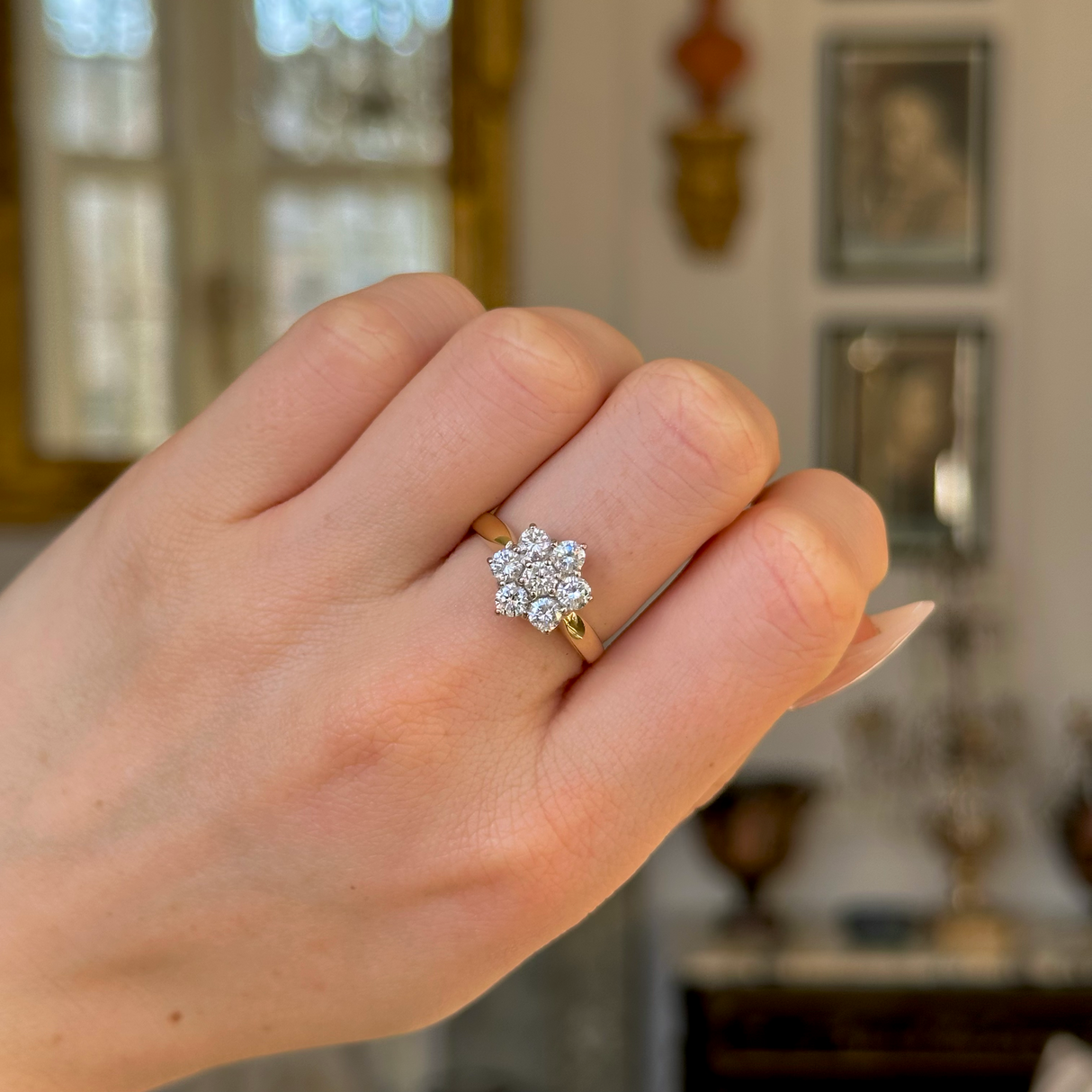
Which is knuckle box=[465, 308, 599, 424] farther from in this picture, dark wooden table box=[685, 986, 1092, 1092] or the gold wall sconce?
the gold wall sconce

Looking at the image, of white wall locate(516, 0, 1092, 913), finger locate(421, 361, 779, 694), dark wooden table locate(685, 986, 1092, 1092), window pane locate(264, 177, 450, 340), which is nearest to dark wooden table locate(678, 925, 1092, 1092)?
dark wooden table locate(685, 986, 1092, 1092)

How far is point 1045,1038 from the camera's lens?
7.29ft

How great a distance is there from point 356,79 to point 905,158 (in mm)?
1263

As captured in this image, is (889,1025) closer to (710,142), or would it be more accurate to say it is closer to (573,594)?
(710,142)

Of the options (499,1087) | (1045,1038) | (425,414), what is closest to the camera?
(425,414)

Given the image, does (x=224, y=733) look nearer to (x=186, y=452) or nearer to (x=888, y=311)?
(x=186, y=452)

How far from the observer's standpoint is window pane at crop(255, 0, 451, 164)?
2479 mm

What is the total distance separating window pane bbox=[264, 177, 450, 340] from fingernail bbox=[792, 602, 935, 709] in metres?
2.14

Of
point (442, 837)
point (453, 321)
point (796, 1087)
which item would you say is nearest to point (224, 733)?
point (442, 837)

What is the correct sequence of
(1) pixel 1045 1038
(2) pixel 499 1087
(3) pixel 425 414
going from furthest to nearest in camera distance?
(2) pixel 499 1087 → (1) pixel 1045 1038 → (3) pixel 425 414

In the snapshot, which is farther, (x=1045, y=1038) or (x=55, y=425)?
(x=55, y=425)

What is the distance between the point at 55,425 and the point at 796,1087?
213 cm

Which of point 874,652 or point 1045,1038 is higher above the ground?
point 874,652

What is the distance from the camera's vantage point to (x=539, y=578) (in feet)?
1.35
